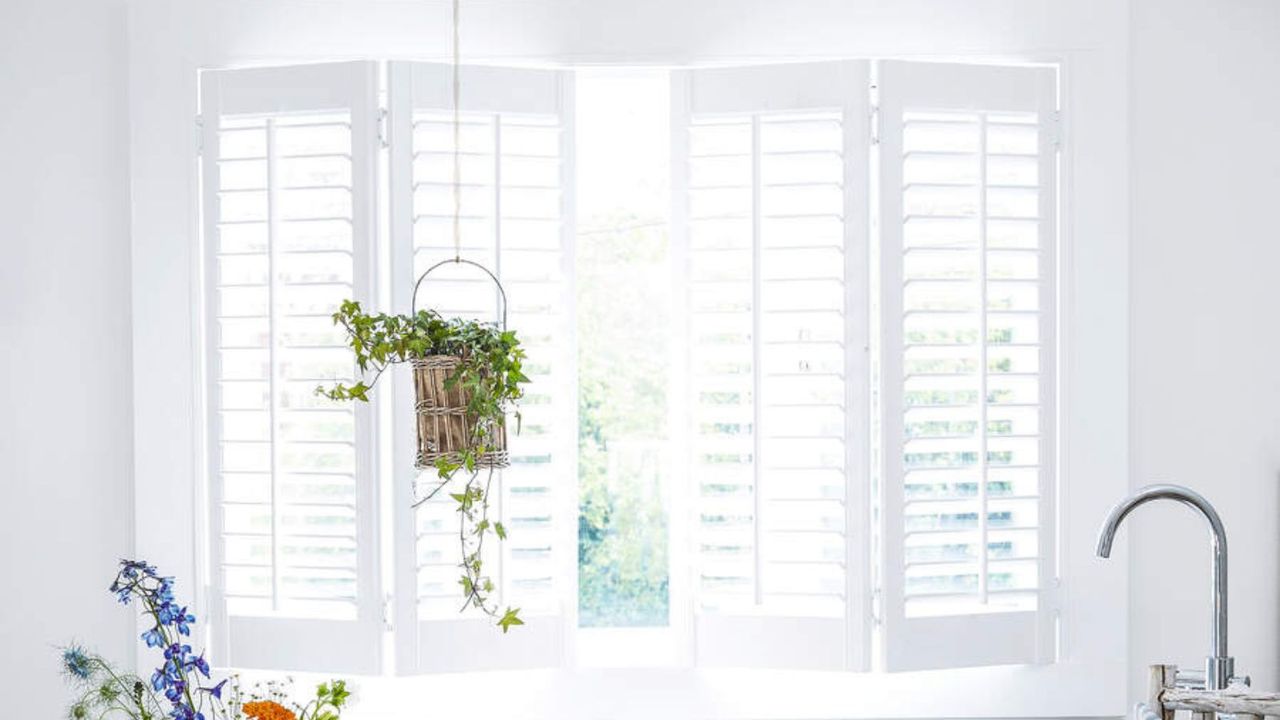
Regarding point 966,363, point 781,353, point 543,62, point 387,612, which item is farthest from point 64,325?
point 966,363

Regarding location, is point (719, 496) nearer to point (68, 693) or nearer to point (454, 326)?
point (454, 326)

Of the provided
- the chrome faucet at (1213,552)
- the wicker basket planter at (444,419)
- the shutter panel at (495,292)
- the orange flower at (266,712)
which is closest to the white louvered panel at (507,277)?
the shutter panel at (495,292)

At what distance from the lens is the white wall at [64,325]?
7.30 ft

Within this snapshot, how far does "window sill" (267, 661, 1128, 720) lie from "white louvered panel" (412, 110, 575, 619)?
0.24m

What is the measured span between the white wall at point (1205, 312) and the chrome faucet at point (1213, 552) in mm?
762

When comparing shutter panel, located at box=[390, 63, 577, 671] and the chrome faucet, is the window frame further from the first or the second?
the chrome faucet

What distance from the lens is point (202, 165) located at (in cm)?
212

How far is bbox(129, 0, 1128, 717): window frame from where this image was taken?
→ 2164 millimetres

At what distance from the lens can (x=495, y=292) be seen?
2.09 m

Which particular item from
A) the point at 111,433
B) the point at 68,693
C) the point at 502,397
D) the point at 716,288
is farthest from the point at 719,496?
the point at 68,693

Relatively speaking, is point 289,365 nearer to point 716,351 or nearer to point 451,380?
point 451,380

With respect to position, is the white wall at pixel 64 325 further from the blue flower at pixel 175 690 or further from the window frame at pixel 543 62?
the blue flower at pixel 175 690

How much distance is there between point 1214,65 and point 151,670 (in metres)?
2.50

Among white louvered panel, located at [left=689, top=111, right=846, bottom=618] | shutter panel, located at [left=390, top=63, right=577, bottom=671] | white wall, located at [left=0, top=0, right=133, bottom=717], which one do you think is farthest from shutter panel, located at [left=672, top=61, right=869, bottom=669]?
white wall, located at [left=0, top=0, right=133, bottom=717]
